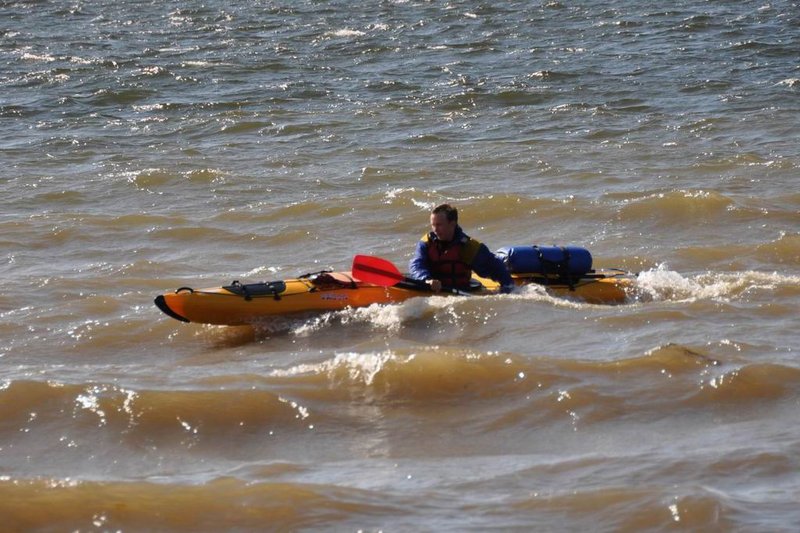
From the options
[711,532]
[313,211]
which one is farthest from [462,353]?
[313,211]

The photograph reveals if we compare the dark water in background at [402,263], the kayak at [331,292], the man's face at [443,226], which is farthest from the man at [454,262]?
the dark water in background at [402,263]

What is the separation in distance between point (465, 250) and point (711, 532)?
12.6ft

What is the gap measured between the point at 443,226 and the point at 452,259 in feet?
1.00

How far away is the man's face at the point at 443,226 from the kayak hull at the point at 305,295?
0.40 m

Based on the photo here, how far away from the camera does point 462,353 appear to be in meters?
6.96

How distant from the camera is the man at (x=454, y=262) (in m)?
8.21

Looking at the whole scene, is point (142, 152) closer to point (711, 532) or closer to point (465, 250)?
point (465, 250)

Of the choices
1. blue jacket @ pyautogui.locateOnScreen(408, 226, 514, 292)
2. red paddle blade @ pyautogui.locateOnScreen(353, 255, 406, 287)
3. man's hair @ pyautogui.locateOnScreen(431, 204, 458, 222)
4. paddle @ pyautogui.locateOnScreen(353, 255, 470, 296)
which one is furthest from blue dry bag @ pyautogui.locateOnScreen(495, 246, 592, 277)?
red paddle blade @ pyautogui.locateOnScreen(353, 255, 406, 287)

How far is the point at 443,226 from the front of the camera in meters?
8.05

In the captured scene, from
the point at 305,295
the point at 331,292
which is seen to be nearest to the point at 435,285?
the point at 331,292

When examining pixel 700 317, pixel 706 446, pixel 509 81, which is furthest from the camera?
pixel 509 81

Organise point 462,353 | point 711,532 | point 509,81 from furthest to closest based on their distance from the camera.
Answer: point 509,81 → point 462,353 → point 711,532

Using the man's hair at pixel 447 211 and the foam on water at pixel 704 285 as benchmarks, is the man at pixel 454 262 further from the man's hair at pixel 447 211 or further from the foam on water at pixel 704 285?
the foam on water at pixel 704 285

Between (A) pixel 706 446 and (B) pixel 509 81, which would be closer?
(A) pixel 706 446
